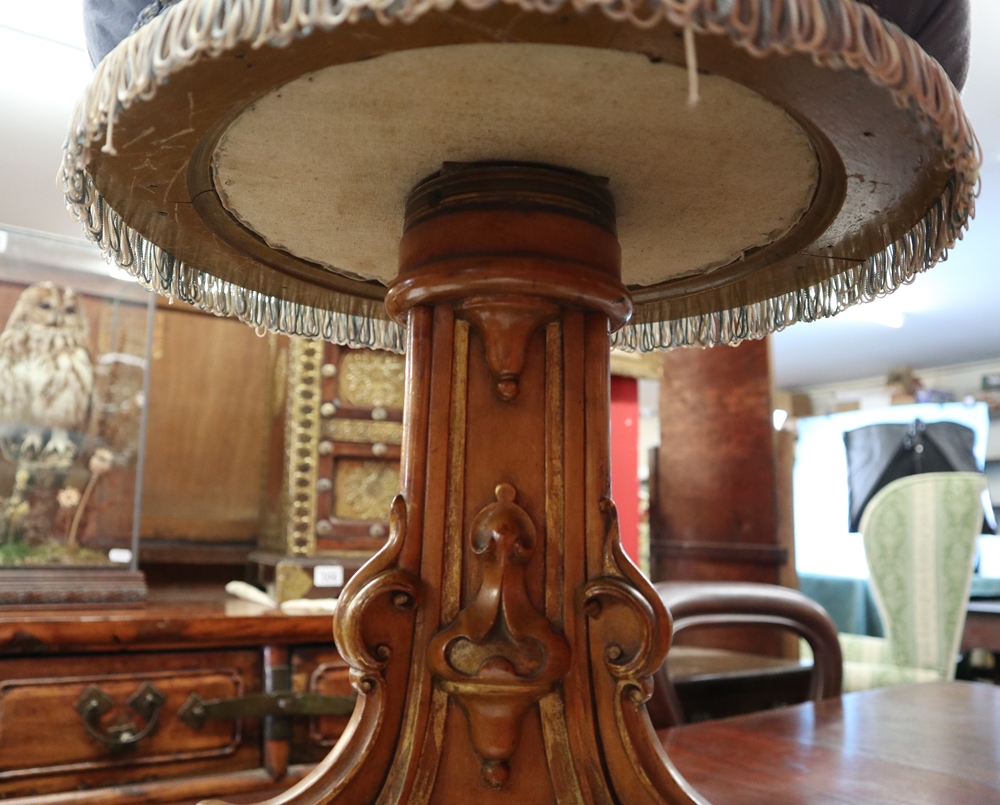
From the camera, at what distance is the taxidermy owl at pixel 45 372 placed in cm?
134

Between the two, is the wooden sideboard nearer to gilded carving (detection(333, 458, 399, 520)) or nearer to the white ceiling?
gilded carving (detection(333, 458, 399, 520))

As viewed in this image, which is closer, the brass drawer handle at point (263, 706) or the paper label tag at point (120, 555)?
the brass drawer handle at point (263, 706)

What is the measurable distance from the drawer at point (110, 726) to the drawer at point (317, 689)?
0.06 meters

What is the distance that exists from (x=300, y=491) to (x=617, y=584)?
4.11ft

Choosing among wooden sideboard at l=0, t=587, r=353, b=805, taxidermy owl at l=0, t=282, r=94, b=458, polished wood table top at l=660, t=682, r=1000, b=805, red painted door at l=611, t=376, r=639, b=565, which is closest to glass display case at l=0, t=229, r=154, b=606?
taxidermy owl at l=0, t=282, r=94, b=458

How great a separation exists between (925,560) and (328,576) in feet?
4.49

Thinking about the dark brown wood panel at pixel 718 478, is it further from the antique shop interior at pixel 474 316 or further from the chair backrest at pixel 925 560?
the antique shop interior at pixel 474 316

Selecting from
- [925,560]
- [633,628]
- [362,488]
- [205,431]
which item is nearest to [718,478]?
[925,560]

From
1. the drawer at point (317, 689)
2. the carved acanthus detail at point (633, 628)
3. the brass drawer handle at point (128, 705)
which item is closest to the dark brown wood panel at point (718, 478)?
the drawer at point (317, 689)

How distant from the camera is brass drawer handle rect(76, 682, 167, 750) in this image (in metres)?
1.05

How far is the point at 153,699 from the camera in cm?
109

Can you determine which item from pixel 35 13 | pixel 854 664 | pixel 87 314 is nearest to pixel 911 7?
pixel 87 314

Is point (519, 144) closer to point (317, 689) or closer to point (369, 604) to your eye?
point (369, 604)

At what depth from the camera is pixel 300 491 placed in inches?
64.1
